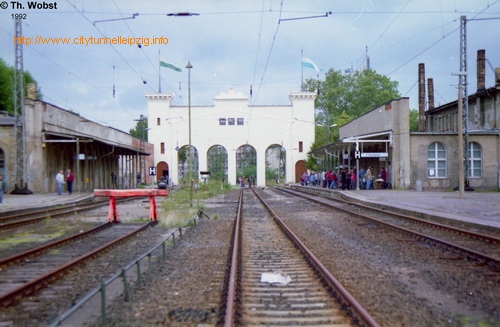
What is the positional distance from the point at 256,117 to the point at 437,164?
38.0 meters

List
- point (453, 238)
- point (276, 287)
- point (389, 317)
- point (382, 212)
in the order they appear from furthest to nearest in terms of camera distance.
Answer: point (382, 212) → point (453, 238) → point (276, 287) → point (389, 317)

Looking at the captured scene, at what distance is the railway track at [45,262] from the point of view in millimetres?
6879

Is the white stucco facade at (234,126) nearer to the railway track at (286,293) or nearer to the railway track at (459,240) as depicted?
the railway track at (459,240)

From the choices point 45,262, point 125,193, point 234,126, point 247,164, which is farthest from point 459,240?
point 247,164

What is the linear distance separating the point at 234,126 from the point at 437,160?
39.0 meters

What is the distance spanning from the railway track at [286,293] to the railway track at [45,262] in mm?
2726

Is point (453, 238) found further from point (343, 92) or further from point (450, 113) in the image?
point (343, 92)

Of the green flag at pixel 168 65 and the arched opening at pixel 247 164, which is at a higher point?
the green flag at pixel 168 65

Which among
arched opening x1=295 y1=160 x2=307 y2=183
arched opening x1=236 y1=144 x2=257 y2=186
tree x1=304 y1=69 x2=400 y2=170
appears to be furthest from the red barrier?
arched opening x1=236 y1=144 x2=257 y2=186

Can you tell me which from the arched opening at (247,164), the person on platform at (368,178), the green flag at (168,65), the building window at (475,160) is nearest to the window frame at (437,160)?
the building window at (475,160)

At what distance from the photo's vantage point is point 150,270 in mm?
8125

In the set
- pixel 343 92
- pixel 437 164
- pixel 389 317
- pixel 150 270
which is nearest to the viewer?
pixel 389 317

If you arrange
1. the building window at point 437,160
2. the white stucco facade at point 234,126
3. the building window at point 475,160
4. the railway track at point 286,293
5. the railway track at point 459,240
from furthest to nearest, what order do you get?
the white stucco facade at point 234,126, the building window at point 475,160, the building window at point 437,160, the railway track at point 459,240, the railway track at point 286,293

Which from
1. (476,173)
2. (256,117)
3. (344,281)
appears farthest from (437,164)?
(256,117)
